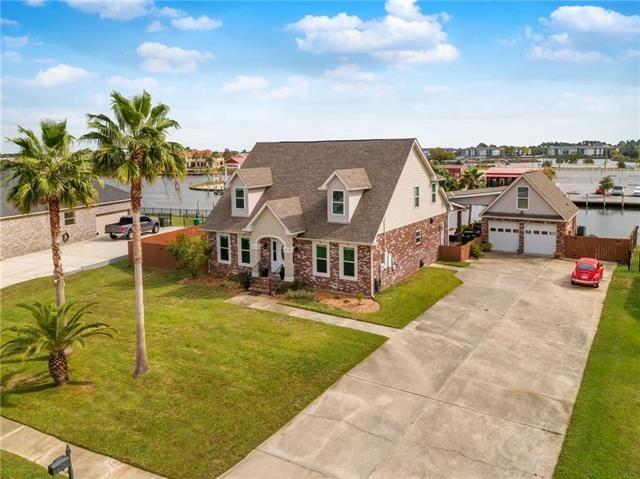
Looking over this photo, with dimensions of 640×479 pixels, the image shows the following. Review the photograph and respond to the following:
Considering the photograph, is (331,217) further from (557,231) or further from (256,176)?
(557,231)

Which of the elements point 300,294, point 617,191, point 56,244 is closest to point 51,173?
point 56,244

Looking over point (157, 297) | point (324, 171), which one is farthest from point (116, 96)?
point (324, 171)

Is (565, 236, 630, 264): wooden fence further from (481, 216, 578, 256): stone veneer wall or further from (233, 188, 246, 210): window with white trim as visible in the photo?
(233, 188, 246, 210): window with white trim

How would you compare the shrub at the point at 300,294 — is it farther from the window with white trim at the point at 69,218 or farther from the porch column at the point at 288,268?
the window with white trim at the point at 69,218

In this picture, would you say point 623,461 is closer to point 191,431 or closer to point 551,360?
point 551,360

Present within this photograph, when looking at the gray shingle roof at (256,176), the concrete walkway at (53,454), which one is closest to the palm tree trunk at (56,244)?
the concrete walkway at (53,454)

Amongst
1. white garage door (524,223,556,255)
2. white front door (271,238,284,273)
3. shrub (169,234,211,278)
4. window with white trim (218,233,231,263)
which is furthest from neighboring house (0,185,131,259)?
white garage door (524,223,556,255)
